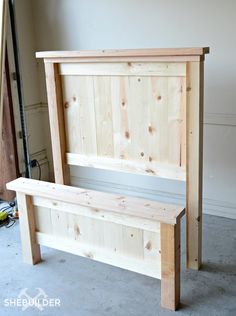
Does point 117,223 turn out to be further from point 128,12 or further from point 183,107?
point 128,12

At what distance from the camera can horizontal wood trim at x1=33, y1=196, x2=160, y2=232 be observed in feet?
6.42

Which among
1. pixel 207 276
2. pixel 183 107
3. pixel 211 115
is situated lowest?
pixel 207 276

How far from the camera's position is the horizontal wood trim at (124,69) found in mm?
2031

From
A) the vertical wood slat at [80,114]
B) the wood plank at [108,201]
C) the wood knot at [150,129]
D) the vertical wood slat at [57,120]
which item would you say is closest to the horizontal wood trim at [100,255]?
the wood plank at [108,201]

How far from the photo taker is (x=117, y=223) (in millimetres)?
2059

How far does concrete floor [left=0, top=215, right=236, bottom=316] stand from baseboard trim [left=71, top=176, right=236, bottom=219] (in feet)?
1.04

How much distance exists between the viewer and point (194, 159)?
209cm

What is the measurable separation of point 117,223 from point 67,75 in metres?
0.94

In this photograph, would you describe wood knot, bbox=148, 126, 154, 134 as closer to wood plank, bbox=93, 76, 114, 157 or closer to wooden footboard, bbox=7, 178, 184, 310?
wood plank, bbox=93, 76, 114, 157

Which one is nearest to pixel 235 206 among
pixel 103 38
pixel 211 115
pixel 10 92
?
pixel 211 115

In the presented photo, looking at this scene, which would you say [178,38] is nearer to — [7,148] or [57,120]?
[57,120]

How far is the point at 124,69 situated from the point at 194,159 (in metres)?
0.61

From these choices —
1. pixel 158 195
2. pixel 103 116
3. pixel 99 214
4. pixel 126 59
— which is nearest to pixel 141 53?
pixel 126 59

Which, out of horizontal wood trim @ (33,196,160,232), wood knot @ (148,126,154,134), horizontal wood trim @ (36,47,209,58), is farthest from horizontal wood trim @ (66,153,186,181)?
horizontal wood trim @ (36,47,209,58)
